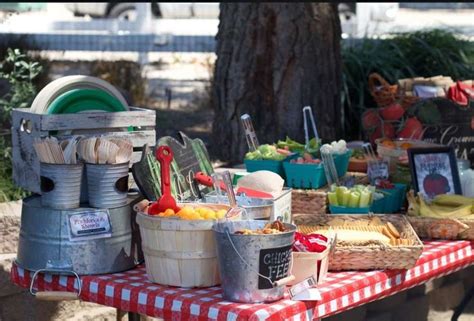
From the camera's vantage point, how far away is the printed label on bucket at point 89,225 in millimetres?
3016

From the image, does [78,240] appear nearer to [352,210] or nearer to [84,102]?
[84,102]

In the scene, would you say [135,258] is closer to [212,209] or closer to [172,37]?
[212,209]

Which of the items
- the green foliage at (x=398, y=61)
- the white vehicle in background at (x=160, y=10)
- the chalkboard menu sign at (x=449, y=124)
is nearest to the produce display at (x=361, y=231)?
the chalkboard menu sign at (x=449, y=124)

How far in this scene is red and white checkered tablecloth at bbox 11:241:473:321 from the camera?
2.69m

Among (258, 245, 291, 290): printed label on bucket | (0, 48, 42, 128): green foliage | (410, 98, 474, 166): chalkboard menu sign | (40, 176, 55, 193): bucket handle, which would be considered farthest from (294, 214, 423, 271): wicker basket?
(0, 48, 42, 128): green foliage

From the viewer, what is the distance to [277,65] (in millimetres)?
6094

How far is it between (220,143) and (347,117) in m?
1.56

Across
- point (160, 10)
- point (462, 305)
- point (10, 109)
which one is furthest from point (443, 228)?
point (160, 10)

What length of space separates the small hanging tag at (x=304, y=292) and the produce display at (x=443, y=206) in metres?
0.96

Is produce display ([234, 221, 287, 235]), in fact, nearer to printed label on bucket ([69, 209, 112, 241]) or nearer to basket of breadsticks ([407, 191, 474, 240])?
printed label on bucket ([69, 209, 112, 241])

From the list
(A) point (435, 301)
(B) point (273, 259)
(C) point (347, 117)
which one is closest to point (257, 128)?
(C) point (347, 117)

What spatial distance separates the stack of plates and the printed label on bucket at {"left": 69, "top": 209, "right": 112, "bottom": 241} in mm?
690

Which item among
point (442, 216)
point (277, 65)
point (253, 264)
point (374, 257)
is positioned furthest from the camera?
point (277, 65)

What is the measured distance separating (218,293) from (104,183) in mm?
537
